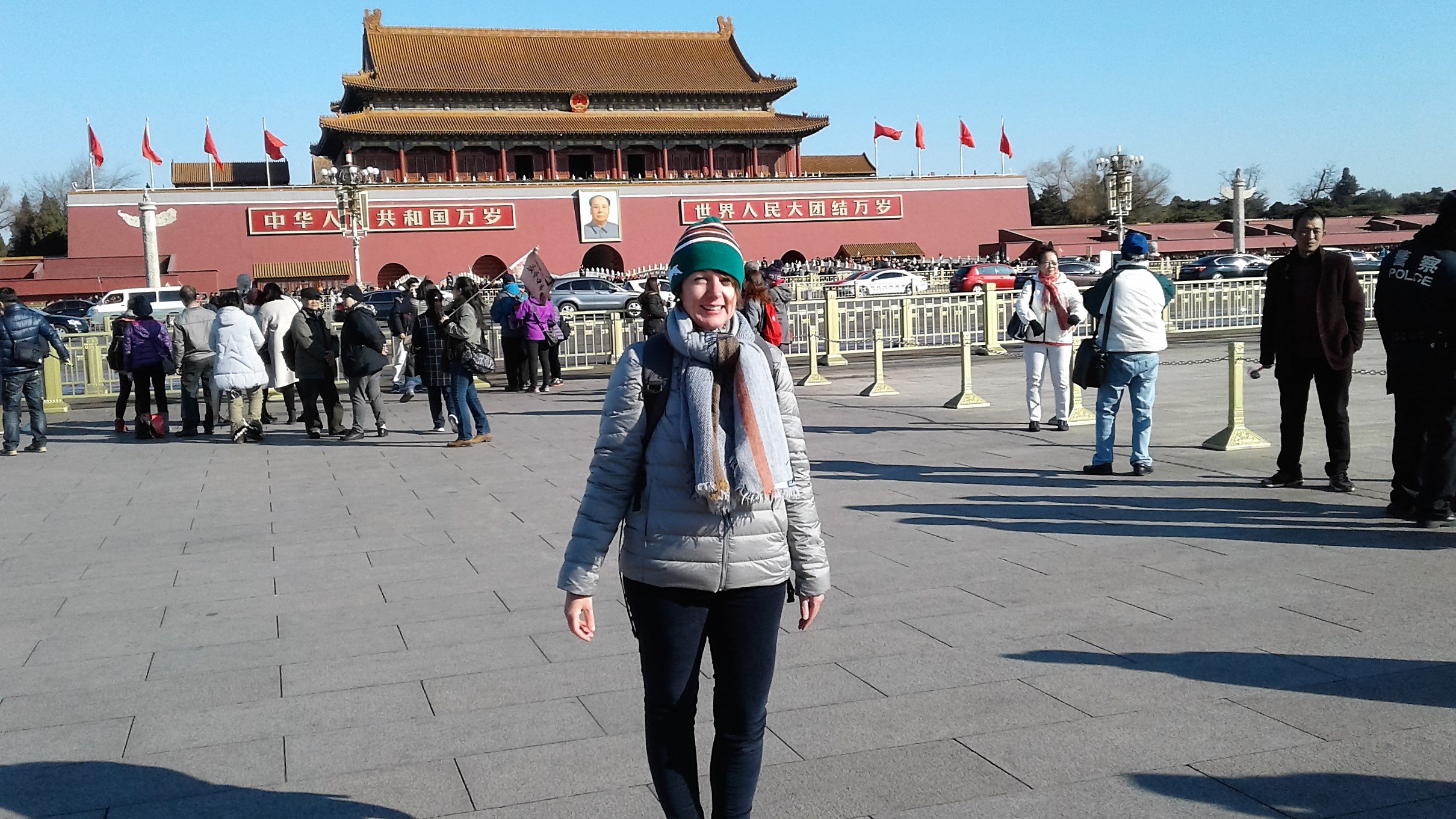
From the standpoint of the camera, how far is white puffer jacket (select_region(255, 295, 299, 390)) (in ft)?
40.3

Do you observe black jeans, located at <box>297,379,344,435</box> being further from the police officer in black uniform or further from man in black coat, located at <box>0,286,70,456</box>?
the police officer in black uniform

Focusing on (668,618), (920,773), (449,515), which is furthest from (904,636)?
(449,515)

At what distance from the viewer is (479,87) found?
Answer: 45.2 meters

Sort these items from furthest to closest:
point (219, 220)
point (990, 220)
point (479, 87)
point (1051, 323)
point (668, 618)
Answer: point (990, 220) < point (479, 87) < point (219, 220) < point (1051, 323) < point (668, 618)

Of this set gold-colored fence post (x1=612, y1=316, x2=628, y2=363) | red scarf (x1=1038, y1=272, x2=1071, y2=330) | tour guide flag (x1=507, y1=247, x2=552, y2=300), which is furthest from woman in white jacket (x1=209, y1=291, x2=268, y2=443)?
gold-colored fence post (x1=612, y1=316, x2=628, y2=363)

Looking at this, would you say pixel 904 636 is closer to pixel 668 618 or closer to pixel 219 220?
pixel 668 618

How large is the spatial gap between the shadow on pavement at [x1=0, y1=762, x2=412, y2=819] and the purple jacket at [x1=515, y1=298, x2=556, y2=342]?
40.3ft

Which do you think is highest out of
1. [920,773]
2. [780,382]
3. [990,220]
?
[990,220]

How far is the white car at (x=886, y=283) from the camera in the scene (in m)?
35.9

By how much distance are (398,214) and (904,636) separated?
136 feet

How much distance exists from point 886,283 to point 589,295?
30.2ft

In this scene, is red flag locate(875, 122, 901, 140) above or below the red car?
above

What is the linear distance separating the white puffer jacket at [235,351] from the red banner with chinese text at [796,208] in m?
35.1

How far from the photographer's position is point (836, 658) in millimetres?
4477
